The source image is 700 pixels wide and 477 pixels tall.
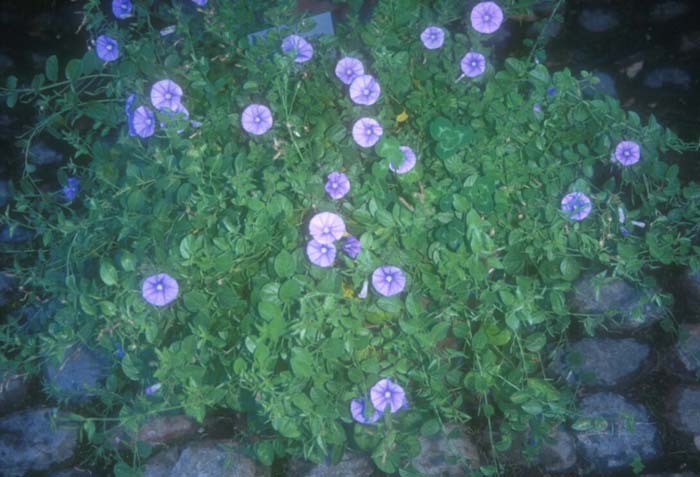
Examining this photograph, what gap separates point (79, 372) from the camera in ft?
7.18

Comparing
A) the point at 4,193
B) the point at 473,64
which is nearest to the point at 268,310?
the point at 473,64

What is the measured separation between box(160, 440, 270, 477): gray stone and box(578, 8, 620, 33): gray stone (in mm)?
2325

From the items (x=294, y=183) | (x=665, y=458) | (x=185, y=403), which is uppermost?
(x=294, y=183)

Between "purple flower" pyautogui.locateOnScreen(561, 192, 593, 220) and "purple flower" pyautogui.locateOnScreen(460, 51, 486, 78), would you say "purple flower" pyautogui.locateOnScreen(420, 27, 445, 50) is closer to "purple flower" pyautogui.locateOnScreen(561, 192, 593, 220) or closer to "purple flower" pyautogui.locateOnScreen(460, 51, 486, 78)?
"purple flower" pyautogui.locateOnScreen(460, 51, 486, 78)

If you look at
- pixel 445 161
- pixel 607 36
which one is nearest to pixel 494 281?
pixel 445 161

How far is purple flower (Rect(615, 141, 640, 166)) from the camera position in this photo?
1.92m

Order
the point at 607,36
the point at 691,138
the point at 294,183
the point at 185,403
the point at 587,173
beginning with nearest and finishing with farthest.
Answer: the point at 185,403 → the point at 294,183 → the point at 587,173 → the point at 691,138 → the point at 607,36

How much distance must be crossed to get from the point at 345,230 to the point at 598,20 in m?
1.69

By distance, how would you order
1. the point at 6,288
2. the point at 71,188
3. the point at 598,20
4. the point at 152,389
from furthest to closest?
1. the point at 598,20
2. the point at 6,288
3. the point at 71,188
4. the point at 152,389

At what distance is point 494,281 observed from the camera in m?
1.89

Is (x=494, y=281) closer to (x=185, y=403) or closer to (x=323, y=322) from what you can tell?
(x=323, y=322)

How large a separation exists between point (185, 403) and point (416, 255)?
812mm

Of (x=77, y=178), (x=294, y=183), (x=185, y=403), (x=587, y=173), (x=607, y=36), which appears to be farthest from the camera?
(x=607, y=36)

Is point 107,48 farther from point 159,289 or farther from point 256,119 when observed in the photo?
point 159,289
